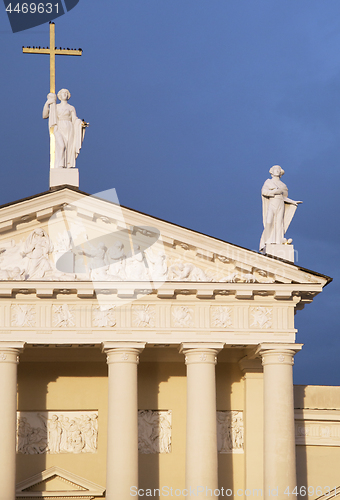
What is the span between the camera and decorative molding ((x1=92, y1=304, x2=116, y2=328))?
23.2 metres

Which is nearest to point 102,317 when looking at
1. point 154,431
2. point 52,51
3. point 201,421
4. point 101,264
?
point 101,264

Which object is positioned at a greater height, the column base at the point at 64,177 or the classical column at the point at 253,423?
the column base at the point at 64,177

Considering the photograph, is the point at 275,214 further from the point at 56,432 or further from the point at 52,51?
the point at 56,432

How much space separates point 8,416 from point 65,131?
8.27m

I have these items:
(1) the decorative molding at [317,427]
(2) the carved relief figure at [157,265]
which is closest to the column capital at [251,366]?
(1) the decorative molding at [317,427]

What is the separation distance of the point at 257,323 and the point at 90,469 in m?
6.77

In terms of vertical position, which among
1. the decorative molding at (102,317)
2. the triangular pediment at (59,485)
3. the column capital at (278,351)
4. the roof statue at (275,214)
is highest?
the roof statue at (275,214)

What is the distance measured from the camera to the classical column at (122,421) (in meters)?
22.2

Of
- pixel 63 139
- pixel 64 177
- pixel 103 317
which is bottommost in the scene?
pixel 103 317

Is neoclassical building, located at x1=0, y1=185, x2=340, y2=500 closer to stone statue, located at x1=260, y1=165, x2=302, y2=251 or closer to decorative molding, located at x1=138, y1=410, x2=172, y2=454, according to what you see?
decorative molding, located at x1=138, y1=410, x2=172, y2=454

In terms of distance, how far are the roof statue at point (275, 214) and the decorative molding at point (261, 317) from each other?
1.74 m

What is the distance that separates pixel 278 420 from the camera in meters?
22.8

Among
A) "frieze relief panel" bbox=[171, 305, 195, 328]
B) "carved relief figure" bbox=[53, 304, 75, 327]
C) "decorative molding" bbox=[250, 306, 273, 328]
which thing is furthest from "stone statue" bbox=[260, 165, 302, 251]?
"carved relief figure" bbox=[53, 304, 75, 327]

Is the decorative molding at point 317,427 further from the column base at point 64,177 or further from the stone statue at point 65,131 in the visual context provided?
the stone statue at point 65,131
